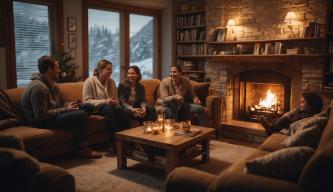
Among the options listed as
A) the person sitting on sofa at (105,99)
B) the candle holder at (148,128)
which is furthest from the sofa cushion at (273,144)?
the person sitting on sofa at (105,99)

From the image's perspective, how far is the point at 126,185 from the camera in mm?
2920

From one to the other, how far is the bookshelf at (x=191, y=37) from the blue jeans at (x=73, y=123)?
280 centimetres

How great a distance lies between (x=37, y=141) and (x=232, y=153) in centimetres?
222

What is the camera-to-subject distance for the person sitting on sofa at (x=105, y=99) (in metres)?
3.90

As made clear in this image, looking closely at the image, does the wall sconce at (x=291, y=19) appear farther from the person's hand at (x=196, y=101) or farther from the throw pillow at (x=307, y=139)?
the throw pillow at (x=307, y=139)

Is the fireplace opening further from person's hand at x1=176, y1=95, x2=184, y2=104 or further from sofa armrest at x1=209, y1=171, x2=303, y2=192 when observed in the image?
sofa armrest at x1=209, y1=171, x2=303, y2=192

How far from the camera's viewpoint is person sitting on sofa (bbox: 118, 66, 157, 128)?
417 centimetres

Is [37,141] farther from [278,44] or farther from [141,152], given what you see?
[278,44]

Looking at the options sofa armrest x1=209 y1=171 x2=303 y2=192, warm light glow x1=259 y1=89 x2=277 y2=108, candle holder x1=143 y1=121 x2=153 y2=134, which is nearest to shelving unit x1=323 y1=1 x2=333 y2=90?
warm light glow x1=259 y1=89 x2=277 y2=108

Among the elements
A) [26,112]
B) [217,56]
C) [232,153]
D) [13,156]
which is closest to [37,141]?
[26,112]

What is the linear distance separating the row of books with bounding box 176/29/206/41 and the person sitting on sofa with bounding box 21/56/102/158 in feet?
9.79

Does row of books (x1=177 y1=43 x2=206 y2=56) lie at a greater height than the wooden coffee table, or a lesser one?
greater

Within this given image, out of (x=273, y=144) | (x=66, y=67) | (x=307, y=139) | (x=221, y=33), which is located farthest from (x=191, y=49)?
(x=307, y=139)

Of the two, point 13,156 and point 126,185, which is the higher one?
point 13,156
